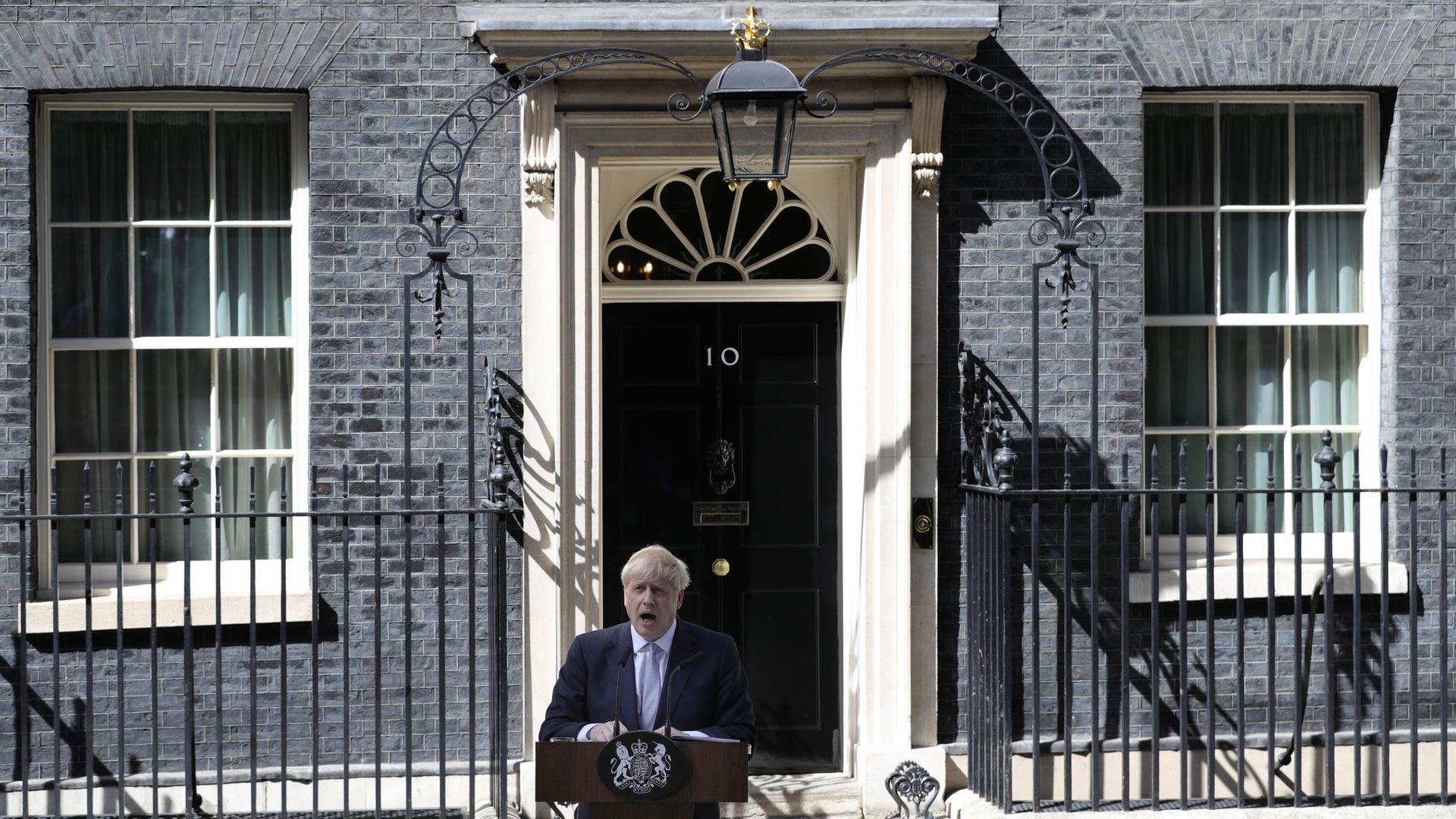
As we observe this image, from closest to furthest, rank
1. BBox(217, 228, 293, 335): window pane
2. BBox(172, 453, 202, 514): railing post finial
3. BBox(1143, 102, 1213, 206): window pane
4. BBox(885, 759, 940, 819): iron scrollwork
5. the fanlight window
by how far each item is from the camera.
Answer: BBox(172, 453, 202, 514): railing post finial → BBox(885, 759, 940, 819): iron scrollwork → BBox(217, 228, 293, 335): window pane → the fanlight window → BBox(1143, 102, 1213, 206): window pane

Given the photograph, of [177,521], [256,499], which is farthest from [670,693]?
[177,521]

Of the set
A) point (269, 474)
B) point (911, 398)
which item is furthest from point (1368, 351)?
point (269, 474)

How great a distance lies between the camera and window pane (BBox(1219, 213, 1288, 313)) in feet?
24.0

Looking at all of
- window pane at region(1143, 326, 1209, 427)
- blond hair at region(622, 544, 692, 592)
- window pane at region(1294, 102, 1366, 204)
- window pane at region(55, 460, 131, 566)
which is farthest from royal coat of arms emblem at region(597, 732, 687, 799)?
window pane at region(1294, 102, 1366, 204)

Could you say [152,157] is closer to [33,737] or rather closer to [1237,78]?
[33,737]

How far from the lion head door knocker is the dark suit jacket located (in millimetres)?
2284

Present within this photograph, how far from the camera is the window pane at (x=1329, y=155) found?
24.0ft

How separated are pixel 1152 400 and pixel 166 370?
16.0 ft

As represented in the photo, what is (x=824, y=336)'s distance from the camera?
7.25 m

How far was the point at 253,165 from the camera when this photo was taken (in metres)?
7.00

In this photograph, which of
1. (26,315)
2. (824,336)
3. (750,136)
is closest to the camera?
(750,136)

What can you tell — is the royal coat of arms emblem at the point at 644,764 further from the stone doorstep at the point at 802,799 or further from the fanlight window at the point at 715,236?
the fanlight window at the point at 715,236

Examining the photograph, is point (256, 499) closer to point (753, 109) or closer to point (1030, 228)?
point (753, 109)

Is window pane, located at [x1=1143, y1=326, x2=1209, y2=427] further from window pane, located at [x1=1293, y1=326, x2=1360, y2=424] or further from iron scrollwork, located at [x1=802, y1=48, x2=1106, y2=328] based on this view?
iron scrollwork, located at [x1=802, y1=48, x2=1106, y2=328]
